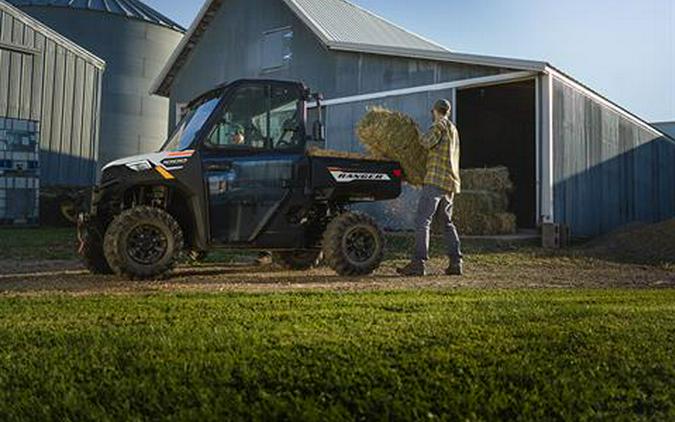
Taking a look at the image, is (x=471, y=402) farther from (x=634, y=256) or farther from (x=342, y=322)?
(x=634, y=256)

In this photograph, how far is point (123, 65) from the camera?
2403 cm

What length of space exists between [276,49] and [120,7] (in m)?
10.2

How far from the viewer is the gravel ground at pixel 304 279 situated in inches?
247

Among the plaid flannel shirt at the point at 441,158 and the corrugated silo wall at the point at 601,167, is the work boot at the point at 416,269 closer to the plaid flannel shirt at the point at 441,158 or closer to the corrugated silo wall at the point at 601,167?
the plaid flannel shirt at the point at 441,158

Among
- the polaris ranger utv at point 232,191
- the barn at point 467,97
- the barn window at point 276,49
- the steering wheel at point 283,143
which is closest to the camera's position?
the polaris ranger utv at point 232,191

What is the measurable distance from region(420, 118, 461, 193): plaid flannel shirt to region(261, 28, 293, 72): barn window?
32.7 feet

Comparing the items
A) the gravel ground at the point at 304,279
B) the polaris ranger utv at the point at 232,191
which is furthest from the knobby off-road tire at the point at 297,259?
the polaris ranger utv at the point at 232,191

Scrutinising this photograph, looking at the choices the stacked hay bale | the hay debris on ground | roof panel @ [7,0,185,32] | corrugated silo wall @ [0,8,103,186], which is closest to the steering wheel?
the stacked hay bale

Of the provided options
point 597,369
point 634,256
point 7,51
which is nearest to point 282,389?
point 597,369

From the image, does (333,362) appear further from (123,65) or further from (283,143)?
(123,65)

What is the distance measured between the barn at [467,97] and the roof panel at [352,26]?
0.07 meters

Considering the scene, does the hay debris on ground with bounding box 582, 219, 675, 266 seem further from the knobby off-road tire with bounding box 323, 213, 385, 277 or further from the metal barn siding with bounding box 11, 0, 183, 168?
the metal barn siding with bounding box 11, 0, 183, 168

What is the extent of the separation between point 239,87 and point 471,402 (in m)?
5.18

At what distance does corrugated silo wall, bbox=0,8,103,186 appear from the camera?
16922 millimetres
